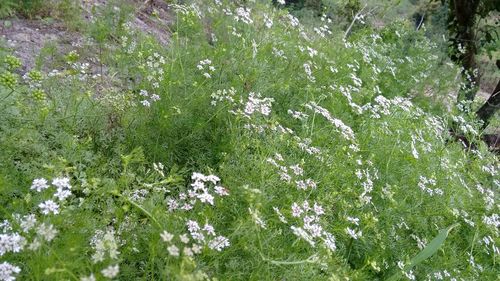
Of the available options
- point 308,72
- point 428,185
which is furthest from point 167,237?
point 308,72

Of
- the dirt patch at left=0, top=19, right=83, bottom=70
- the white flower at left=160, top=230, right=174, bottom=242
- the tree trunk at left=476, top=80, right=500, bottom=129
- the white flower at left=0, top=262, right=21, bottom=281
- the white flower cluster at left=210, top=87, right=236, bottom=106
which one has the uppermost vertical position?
the tree trunk at left=476, top=80, right=500, bottom=129

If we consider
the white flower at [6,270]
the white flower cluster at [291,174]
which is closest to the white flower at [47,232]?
the white flower at [6,270]

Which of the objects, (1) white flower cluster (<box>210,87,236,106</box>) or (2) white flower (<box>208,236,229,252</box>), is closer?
(2) white flower (<box>208,236,229,252</box>)

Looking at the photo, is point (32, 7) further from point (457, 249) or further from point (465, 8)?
point (465, 8)

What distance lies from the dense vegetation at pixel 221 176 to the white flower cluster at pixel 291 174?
14 mm

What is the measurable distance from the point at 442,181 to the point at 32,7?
4.95 meters

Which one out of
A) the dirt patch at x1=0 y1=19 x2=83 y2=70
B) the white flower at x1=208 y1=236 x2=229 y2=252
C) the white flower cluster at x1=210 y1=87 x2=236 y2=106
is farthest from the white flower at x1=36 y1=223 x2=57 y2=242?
the dirt patch at x1=0 y1=19 x2=83 y2=70

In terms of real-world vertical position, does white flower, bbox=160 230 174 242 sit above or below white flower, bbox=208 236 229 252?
above

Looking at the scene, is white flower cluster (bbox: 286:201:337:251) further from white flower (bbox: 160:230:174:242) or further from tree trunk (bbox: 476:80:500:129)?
tree trunk (bbox: 476:80:500:129)

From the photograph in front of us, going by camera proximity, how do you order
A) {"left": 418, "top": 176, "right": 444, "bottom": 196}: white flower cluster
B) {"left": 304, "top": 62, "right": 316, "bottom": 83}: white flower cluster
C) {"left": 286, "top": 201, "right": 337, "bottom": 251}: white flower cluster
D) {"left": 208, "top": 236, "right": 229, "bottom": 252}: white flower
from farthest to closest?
{"left": 304, "top": 62, "right": 316, "bottom": 83}: white flower cluster < {"left": 418, "top": 176, "right": 444, "bottom": 196}: white flower cluster < {"left": 286, "top": 201, "right": 337, "bottom": 251}: white flower cluster < {"left": 208, "top": 236, "right": 229, "bottom": 252}: white flower

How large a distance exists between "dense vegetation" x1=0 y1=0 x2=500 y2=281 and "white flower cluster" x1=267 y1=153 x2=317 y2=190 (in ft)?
0.05

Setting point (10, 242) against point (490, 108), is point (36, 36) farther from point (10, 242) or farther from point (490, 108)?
point (490, 108)

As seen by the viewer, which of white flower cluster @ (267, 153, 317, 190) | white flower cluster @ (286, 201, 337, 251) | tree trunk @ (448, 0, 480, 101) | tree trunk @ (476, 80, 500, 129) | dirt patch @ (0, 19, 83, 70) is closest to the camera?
white flower cluster @ (286, 201, 337, 251)

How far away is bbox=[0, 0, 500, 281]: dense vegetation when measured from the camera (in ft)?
7.48
